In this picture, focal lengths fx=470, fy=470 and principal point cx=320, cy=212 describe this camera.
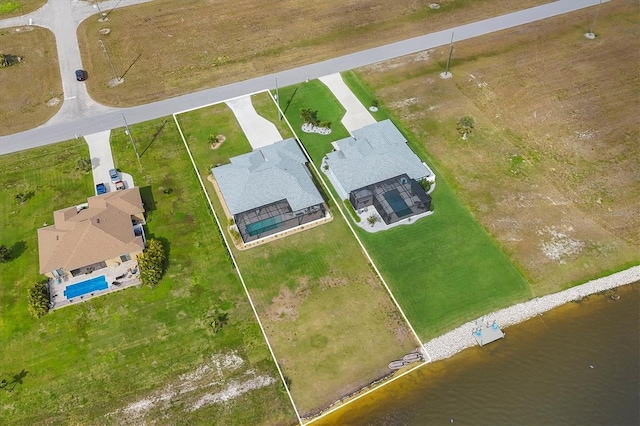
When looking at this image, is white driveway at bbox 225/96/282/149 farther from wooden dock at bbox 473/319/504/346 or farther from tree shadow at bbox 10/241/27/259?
wooden dock at bbox 473/319/504/346

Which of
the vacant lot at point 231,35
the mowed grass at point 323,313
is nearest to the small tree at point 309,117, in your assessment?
the vacant lot at point 231,35

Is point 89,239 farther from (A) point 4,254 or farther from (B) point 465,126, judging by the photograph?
(B) point 465,126

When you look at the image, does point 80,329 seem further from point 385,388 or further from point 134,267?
point 385,388

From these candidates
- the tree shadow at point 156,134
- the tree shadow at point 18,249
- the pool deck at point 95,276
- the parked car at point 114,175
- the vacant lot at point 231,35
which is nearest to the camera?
the pool deck at point 95,276

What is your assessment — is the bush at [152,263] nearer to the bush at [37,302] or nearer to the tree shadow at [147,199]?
the tree shadow at [147,199]

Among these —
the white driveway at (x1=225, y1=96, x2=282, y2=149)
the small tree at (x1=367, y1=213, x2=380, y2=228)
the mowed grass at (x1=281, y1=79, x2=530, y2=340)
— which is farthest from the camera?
the white driveway at (x1=225, y1=96, x2=282, y2=149)

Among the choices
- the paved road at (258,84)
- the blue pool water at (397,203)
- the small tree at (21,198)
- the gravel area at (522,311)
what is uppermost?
the paved road at (258,84)

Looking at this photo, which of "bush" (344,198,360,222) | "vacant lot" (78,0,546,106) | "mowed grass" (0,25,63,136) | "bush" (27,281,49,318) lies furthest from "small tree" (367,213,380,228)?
"mowed grass" (0,25,63,136)

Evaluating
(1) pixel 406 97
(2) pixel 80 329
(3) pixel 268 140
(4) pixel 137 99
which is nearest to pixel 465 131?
(1) pixel 406 97
